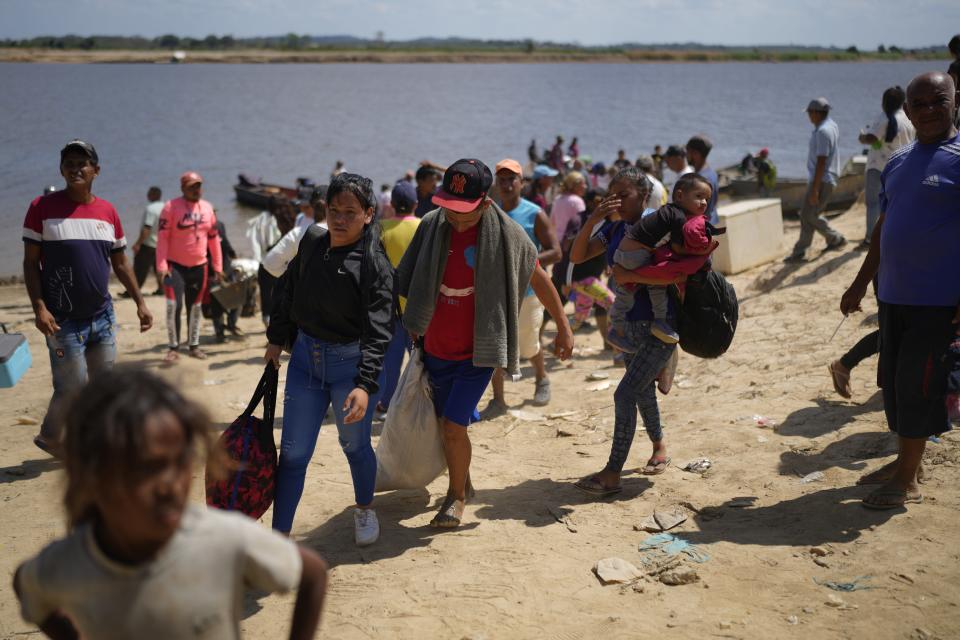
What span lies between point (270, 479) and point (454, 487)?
114 cm

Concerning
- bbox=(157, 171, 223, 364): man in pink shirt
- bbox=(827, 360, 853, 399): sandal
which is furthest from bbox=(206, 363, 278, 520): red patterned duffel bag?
bbox=(157, 171, 223, 364): man in pink shirt

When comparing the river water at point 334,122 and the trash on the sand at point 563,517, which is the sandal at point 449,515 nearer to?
the trash on the sand at point 563,517

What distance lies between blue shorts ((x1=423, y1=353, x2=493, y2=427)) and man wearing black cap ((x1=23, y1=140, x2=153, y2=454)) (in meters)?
2.05

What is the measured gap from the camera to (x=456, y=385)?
481 centimetres

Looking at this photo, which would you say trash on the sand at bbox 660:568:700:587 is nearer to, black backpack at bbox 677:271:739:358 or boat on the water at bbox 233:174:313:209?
black backpack at bbox 677:271:739:358

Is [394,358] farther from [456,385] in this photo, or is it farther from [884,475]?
[884,475]

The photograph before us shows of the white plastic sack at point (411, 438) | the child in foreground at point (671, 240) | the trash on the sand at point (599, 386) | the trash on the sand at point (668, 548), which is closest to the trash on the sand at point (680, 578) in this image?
the trash on the sand at point (668, 548)

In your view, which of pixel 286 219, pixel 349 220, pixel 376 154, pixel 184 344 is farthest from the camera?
pixel 376 154

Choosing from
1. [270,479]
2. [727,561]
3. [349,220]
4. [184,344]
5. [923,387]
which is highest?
[349,220]

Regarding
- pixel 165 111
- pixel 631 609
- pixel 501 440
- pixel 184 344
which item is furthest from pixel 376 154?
pixel 631 609

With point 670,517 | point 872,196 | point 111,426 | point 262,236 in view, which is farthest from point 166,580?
point 262,236

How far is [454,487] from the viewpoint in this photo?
4977 mm

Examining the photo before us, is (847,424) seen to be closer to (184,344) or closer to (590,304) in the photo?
(590,304)

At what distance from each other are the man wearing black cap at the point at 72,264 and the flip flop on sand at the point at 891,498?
447cm
